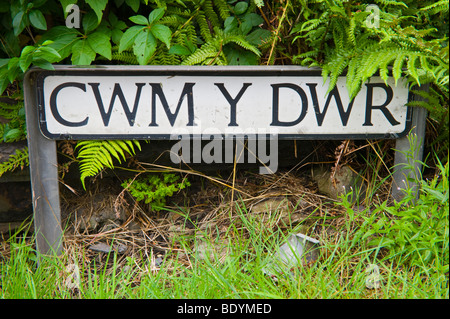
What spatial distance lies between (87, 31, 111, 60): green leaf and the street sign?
0.14 meters

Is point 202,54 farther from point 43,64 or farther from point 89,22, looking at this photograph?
point 43,64

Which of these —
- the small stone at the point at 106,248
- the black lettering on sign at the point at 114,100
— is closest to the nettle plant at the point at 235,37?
the black lettering on sign at the point at 114,100

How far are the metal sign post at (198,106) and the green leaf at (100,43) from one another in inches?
5.0

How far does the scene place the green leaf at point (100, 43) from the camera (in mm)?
1896

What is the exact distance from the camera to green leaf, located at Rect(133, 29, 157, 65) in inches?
72.6

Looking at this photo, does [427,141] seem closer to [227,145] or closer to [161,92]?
[227,145]

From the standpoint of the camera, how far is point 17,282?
173 cm

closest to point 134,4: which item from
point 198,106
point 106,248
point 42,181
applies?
point 198,106

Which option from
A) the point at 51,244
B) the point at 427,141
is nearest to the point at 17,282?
the point at 51,244

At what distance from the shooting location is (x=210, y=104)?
1.86 metres

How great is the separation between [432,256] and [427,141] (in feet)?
2.46

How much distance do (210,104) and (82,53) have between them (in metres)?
0.63

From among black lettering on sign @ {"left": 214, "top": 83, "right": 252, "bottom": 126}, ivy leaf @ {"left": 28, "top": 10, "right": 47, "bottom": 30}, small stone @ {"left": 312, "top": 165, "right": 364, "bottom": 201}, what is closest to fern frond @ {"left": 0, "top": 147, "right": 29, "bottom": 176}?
ivy leaf @ {"left": 28, "top": 10, "right": 47, "bottom": 30}

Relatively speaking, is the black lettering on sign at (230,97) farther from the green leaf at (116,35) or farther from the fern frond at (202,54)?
the green leaf at (116,35)
